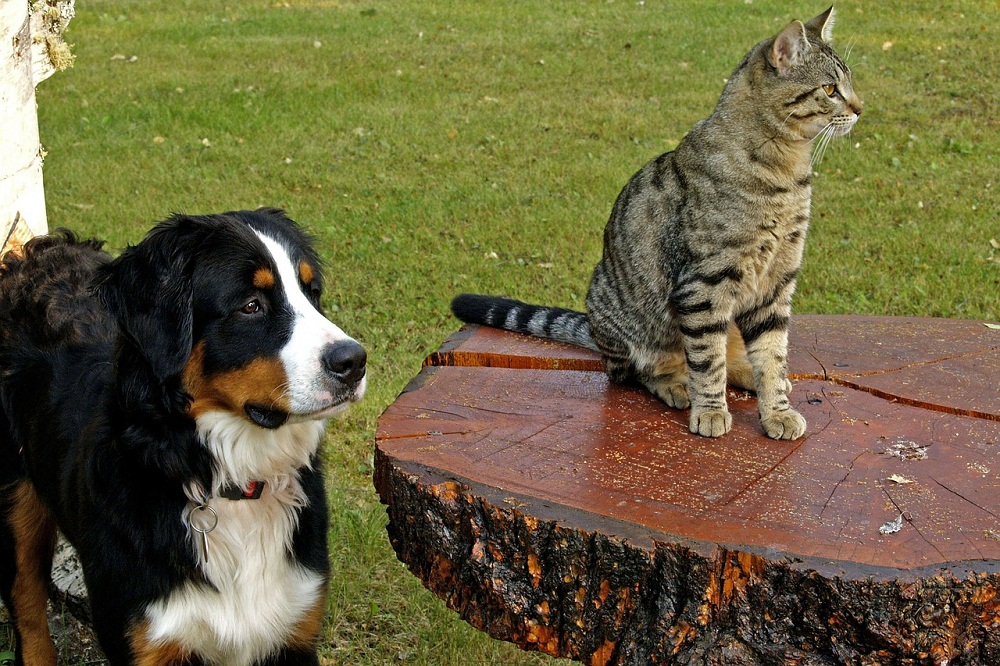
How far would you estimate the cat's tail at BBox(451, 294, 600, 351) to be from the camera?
4008 millimetres

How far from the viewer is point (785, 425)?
3.16 meters

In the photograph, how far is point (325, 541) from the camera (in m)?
3.27

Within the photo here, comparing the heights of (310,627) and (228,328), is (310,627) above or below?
below

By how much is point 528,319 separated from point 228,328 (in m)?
1.54

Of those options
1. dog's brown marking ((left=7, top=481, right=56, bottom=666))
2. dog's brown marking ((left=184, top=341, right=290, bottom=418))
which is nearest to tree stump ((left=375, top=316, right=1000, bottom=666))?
dog's brown marking ((left=184, top=341, right=290, bottom=418))

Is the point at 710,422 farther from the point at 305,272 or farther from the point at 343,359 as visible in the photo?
the point at 305,272

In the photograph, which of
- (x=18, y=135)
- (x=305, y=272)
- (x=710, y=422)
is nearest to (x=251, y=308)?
(x=305, y=272)

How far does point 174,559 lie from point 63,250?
4.86 ft

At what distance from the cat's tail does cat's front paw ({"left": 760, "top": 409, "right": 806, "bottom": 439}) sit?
Answer: 936mm

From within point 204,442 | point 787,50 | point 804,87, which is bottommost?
point 204,442

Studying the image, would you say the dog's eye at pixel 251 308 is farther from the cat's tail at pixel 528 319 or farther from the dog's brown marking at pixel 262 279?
the cat's tail at pixel 528 319

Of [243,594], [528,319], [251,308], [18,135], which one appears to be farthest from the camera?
[18,135]

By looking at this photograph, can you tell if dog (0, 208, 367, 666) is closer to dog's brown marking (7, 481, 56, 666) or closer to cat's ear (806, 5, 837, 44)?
dog's brown marking (7, 481, 56, 666)

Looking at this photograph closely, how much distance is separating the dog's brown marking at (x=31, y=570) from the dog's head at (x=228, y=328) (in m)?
1.29
